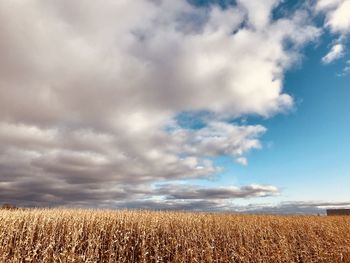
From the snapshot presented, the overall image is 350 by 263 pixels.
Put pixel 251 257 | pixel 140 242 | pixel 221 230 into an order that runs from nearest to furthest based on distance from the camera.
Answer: pixel 251 257 < pixel 140 242 < pixel 221 230

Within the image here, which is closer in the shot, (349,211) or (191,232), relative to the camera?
(191,232)

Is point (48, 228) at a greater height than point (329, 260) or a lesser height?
greater

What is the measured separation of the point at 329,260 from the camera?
1720 centimetres

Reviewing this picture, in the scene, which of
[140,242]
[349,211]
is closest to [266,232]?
[140,242]

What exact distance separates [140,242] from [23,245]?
21.3 feet

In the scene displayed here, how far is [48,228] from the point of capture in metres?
20.9

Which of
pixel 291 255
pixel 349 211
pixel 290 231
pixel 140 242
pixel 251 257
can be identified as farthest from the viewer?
pixel 349 211

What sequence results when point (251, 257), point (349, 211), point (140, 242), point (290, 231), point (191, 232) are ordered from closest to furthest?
point (251, 257)
point (140, 242)
point (191, 232)
point (290, 231)
point (349, 211)

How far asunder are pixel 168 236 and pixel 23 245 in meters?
8.45

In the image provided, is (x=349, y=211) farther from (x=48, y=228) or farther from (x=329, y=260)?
(x=48, y=228)

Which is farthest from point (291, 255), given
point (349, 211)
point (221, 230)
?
point (349, 211)

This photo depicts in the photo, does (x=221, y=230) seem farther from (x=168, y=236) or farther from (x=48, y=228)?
(x=48, y=228)

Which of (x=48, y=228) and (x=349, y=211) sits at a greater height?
(x=349, y=211)

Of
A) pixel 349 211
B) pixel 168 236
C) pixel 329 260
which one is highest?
pixel 349 211
